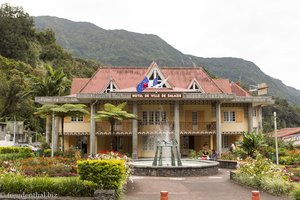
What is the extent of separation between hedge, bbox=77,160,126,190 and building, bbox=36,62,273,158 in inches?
753

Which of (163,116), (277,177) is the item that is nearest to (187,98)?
(163,116)

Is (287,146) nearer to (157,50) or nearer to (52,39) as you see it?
(52,39)

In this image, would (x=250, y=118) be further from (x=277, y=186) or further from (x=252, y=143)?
(x=277, y=186)

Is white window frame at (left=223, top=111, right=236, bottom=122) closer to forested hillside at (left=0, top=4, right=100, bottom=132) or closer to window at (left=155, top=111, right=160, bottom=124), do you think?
window at (left=155, top=111, right=160, bottom=124)

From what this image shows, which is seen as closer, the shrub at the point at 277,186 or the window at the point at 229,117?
the shrub at the point at 277,186

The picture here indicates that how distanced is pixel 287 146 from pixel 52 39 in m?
65.9

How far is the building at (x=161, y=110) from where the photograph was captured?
32906 mm

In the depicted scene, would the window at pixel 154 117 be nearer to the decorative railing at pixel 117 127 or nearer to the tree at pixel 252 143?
the decorative railing at pixel 117 127

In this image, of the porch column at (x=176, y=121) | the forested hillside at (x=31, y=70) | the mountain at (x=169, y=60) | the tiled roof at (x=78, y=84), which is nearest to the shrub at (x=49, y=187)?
the porch column at (x=176, y=121)

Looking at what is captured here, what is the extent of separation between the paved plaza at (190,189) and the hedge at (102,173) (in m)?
1.13

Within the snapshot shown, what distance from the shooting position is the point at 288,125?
87500 mm

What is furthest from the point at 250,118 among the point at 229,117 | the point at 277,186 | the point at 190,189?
the point at 277,186

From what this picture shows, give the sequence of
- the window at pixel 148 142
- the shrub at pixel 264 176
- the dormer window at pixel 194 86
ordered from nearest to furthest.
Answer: the shrub at pixel 264 176, the window at pixel 148 142, the dormer window at pixel 194 86

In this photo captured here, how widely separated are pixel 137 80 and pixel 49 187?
25.7 m
